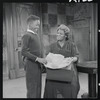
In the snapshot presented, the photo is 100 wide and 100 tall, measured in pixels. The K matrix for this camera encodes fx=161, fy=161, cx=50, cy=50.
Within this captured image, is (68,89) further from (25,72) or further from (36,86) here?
(25,72)

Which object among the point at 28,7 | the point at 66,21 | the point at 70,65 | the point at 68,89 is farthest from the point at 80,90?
the point at 28,7

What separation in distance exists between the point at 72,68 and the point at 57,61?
0.70 ft

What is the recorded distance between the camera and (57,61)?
2.02 m

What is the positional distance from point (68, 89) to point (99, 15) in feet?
3.42

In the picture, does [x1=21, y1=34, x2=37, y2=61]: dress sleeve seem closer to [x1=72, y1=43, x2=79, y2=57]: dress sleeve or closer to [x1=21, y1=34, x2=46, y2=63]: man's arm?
[x1=21, y1=34, x2=46, y2=63]: man's arm

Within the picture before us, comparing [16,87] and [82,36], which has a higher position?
[82,36]

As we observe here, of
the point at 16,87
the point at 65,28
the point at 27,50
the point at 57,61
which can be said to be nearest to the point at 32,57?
the point at 27,50

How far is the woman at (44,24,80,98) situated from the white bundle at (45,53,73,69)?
0.17 feet

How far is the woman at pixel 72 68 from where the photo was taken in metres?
2.04

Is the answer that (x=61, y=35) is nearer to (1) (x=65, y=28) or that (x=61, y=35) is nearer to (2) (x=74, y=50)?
(1) (x=65, y=28)

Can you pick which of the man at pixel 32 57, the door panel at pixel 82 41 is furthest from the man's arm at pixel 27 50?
the door panel at pixel 82 41

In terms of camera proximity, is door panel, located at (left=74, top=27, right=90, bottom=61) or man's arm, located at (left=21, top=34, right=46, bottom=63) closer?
man's arm, located at (left=21, top=34, right=46, bottom=63)

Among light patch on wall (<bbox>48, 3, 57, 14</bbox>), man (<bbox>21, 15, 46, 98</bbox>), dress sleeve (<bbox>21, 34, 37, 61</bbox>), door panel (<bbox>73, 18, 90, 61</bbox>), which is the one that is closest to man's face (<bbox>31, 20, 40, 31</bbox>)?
man (<bbox>21, 15, 46, 98</bbox>)

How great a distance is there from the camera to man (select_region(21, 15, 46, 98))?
1.99m
